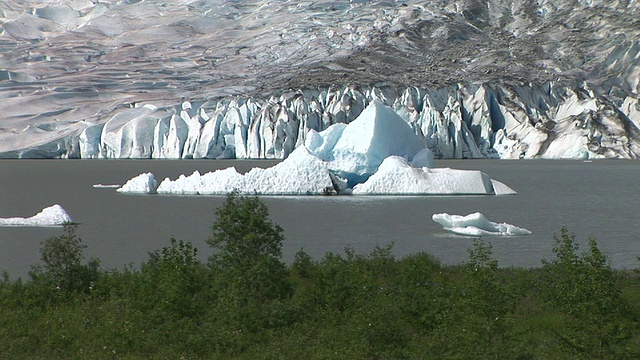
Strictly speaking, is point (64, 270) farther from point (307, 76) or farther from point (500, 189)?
point (307, 76)

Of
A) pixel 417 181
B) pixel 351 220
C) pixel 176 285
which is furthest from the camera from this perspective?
pixel 417 181

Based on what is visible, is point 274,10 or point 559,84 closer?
point 559,84

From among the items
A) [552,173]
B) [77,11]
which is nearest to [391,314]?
[552,173]

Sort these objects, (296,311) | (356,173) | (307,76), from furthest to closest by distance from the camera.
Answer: (307,76)
(356,173)
(296,311)

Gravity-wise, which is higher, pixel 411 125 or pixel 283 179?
pixel 411 125

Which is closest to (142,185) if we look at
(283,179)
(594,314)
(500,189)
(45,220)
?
(283,179)

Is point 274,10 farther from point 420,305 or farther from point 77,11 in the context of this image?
point 420,305

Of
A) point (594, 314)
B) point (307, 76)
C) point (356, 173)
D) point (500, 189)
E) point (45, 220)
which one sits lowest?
point (594, 314)

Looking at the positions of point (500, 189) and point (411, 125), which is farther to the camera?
point (411, 125)
